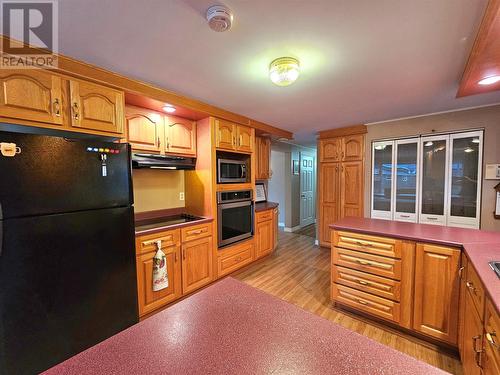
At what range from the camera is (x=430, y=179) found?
3.13m

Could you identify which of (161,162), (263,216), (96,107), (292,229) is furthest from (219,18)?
(292,229)

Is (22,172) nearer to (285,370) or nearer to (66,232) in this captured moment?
(66,232)

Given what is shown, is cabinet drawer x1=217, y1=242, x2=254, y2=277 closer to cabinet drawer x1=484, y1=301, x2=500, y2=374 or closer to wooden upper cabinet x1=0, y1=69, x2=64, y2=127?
wooden upper cabinet x1=0, y1=69, x2=64, y2=127

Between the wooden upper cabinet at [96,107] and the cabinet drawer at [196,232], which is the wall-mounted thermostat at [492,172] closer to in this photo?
the cabinet drawer at [196,232]

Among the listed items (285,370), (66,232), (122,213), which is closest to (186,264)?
(122,213)

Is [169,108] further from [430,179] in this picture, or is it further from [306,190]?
[306,190]

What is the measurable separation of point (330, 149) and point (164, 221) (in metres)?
3.13

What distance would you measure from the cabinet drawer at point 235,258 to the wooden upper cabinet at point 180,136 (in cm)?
142

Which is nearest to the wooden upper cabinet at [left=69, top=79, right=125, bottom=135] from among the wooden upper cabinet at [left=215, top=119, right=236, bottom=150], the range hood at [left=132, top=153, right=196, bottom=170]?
the range hood at [left=132, top=153, right=196, bottom=170]

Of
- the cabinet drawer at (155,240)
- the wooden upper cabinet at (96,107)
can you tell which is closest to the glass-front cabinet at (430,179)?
the cabinet drawer at (155,240)

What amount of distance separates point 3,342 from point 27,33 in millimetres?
1831

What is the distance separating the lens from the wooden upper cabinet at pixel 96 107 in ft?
5.41

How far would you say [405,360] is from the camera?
0.58 metres

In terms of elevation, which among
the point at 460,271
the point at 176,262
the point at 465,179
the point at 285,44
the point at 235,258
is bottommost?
the point at 235,258
